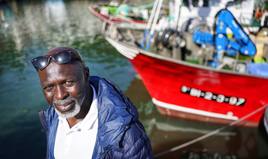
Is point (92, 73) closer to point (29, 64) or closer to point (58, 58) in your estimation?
point (29, 64)

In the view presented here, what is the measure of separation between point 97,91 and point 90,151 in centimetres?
39

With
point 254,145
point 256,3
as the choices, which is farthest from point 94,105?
point 256,3

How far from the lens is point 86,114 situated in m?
1.87

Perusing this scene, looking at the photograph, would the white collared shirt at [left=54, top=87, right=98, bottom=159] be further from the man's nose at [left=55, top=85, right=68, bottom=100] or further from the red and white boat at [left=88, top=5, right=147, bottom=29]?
the red and white boat at [left=88, top=5, right=147, bottom=29]

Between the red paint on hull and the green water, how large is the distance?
1.85ft

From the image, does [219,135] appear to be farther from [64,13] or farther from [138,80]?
[64,13]

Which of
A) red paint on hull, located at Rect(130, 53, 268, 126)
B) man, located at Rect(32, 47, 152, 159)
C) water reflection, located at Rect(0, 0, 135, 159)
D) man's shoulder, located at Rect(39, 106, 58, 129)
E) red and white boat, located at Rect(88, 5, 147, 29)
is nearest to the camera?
man, located at Rect(32, 47, 152, 159)

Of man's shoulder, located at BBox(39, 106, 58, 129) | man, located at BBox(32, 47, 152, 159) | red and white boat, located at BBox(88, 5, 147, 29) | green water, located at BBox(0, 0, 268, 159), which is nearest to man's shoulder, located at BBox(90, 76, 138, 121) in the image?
man, located at BBox(32, 47, 152, 159)

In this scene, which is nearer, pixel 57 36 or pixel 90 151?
pixel 90 151

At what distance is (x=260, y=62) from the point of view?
668 centimetres

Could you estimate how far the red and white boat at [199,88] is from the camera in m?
6.22

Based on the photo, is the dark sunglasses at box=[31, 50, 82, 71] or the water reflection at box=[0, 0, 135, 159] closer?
A: the dark sunglasses at box=[31, 50, 82, 71]

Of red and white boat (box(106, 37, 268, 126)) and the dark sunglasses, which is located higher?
the dark sunglasses

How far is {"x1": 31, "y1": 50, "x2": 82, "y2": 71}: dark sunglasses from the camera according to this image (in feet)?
5.75
